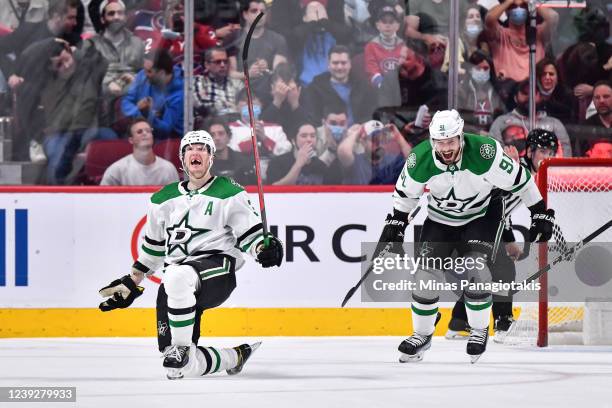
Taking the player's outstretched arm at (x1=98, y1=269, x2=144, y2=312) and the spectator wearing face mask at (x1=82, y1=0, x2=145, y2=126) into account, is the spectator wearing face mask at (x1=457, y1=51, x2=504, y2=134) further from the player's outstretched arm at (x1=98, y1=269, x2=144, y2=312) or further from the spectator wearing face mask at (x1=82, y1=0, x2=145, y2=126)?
the player's outstretched arm at (x1=98, y1=269, x2=144, y2=312)

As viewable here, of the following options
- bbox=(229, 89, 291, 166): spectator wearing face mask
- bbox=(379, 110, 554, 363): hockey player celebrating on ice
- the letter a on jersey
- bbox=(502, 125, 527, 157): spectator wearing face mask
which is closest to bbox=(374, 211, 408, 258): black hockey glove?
bbox=(379, 110, 554, 363): hockey player celebrating on ice

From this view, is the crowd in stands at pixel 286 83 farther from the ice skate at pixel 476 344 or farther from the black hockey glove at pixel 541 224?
the ice skate at pixel 476 344

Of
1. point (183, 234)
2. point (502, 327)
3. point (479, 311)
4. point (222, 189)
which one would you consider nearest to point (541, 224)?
point (479, 311)

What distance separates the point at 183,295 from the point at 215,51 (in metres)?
2.96

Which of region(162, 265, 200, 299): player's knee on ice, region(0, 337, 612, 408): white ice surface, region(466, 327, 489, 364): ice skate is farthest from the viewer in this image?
region(466, 327, 489, 364): ice skate

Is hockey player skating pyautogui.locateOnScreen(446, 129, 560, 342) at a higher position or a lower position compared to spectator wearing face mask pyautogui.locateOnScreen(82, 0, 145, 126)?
lower

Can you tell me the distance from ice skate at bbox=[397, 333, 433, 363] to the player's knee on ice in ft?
3.84

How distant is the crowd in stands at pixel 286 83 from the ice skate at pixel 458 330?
3.36 ft

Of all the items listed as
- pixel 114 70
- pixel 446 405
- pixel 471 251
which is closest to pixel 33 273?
pixel 114 70

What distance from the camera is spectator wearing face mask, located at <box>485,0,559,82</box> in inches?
297

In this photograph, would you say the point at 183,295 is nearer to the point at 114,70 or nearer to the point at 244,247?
the point at 244,247

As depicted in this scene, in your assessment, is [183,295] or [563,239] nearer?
[183,295]

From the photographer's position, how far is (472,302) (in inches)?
217

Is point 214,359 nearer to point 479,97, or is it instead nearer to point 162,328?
point 162,328
